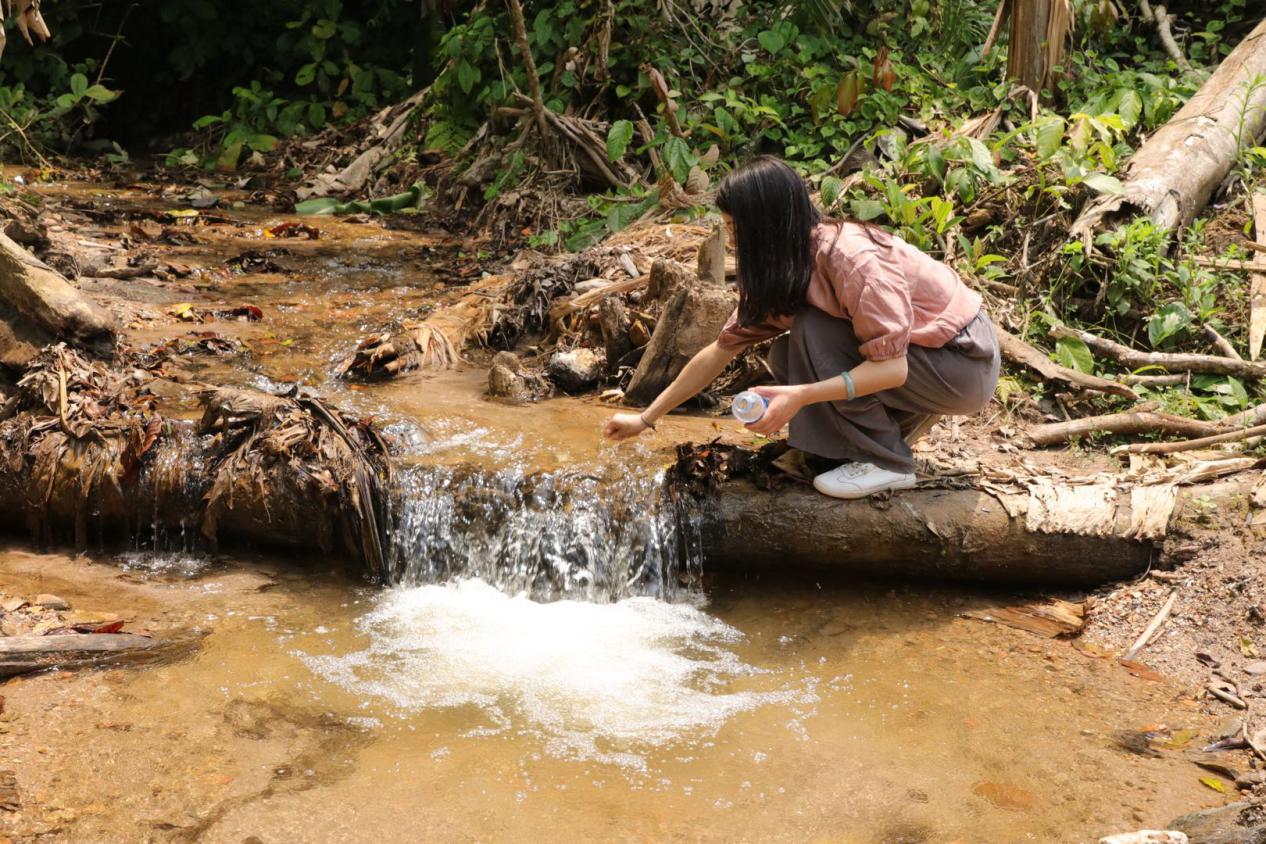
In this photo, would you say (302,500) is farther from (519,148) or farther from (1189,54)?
(1189,54)

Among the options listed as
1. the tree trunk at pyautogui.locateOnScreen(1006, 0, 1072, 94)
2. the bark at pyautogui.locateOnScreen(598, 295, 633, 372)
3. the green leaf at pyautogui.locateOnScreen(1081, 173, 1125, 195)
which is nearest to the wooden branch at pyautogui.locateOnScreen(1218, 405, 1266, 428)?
the green leaf at pyautogui.locateOnScreen(1081, 173, 1125, 195)

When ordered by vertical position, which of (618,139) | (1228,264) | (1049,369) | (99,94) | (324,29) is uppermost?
(324,29)

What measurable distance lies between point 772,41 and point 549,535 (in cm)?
522

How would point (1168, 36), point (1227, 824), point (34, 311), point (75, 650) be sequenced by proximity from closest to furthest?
point (1227, 824) < point (75, 650) < point (34, 311) < point (1168, 36)

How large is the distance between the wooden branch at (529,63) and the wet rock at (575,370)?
10.6 ft

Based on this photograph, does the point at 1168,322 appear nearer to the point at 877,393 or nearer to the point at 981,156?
the point at 981,156

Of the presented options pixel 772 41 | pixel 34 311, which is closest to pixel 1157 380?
pixel 772 41

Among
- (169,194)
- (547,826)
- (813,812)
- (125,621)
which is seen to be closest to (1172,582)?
(813,812)

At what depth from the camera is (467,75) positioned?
8914 mm

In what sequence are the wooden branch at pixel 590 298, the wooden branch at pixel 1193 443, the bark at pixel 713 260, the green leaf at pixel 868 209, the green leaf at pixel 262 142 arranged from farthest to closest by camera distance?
the green leaf at pixel 262 142 → the green leaf at pixel 868 209 → the wooden branch at pixel 590 298 → the bark at pixel 713 260 → the wooden branch at pixel 1193 443

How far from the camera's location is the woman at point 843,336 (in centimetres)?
341

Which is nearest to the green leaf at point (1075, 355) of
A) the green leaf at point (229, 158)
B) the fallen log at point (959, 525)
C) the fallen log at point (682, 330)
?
the fallen log at point (959, 525)

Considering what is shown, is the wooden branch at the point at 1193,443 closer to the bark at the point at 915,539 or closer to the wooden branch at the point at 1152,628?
the bark at the point at 915,539

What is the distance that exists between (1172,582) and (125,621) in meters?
3.54
